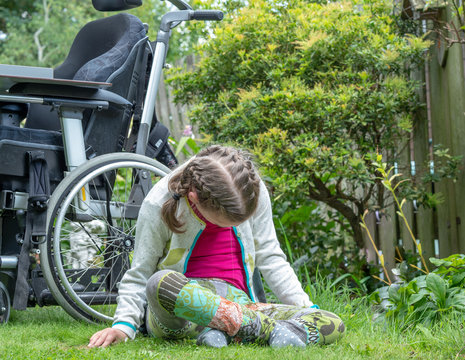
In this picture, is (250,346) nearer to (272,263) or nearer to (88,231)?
(272,263)

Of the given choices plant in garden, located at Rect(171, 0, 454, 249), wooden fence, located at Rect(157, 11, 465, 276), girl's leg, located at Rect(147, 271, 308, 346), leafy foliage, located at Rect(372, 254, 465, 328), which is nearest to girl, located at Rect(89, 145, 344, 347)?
girl's leg, located at Rect(147, 271, 308, 346)

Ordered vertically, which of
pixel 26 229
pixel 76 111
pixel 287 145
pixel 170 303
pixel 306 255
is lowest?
pixel 306 255

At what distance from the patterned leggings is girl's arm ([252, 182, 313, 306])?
9 centimetres

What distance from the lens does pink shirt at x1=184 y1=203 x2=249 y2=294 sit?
2.17 m

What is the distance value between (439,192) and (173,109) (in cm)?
315

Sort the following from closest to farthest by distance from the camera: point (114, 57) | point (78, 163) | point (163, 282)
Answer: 1. point (163, 282)
2. point (78, 163)
3. point (114, 57)

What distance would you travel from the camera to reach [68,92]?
8.15 feet

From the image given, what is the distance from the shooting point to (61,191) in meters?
2.36

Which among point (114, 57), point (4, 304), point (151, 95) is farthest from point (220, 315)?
point (114, 57)

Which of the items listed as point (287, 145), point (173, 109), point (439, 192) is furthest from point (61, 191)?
point (173, 109)

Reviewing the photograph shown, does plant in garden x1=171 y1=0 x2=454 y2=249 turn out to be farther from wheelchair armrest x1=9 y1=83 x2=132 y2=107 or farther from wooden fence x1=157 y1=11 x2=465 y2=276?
wheelchair armrest x1=9 y1=83 x2=132 y2=107

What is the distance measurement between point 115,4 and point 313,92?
3.47ft

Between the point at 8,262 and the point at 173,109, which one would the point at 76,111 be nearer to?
the point at 8,262

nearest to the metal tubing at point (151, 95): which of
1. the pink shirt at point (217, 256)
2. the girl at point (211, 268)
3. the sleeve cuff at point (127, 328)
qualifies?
the girl at point (211, 268)
